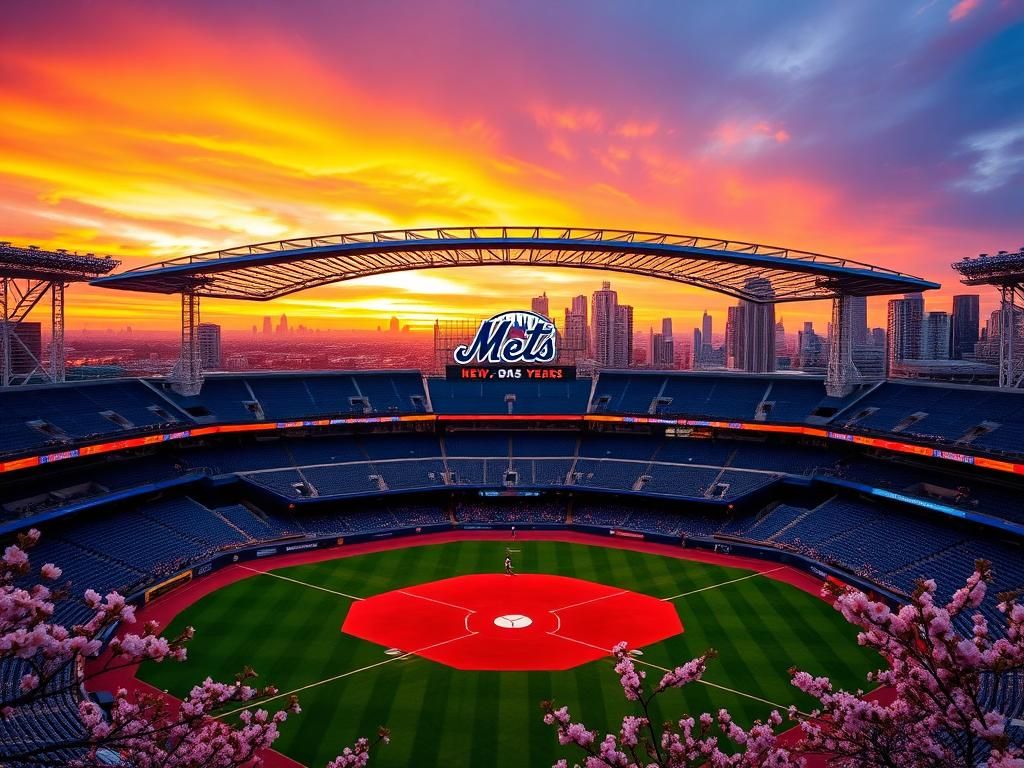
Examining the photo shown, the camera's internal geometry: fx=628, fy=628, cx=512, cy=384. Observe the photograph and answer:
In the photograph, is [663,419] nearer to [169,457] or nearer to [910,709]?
[169,457]

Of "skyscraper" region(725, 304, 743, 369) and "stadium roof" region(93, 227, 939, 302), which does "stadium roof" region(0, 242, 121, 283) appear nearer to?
"stadium roof" region(93, 227, 939, 302)

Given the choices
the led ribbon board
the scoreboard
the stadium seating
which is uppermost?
the led ribbon board

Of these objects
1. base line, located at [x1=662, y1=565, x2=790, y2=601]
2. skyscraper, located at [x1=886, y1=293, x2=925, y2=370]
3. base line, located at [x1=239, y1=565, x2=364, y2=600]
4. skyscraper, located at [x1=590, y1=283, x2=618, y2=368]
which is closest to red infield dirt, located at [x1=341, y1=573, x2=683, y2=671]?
base line, located at [x1=662, y1=565, x2=790, y2=601]

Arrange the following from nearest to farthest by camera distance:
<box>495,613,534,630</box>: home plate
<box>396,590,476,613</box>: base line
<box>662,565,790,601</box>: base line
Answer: <box>495,613,534,630</box>: home plate → <box>396,590,476,613</box>: base line → <box>662,565,790,601</box>: base line

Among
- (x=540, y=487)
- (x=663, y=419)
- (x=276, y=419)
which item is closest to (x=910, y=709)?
(x=540, y=487)

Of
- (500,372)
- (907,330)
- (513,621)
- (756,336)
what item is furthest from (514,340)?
(756,336)

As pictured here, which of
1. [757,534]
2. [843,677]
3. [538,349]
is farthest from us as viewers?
[538,349]
